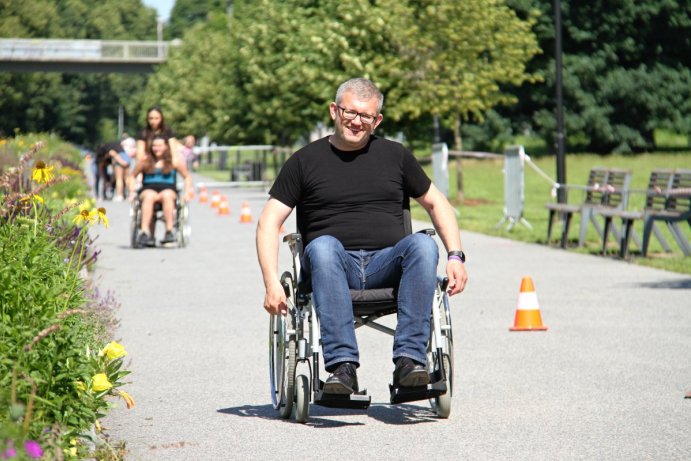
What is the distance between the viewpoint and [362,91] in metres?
6.93

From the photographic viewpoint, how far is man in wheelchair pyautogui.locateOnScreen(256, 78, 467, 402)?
6605mm

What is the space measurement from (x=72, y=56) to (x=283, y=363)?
278ft

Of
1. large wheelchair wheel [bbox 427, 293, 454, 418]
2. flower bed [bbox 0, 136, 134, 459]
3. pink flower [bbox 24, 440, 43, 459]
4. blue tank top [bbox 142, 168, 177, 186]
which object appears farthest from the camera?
blue tank top [bbox 142, 168, 177, 186]

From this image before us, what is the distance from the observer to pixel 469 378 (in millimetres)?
8289

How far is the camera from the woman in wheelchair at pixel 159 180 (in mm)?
18375

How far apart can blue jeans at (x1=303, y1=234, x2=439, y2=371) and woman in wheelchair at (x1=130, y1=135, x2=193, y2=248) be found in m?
11.7

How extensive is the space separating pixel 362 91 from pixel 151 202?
11.8 m

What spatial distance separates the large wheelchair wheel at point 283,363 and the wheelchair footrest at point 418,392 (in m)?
0.51

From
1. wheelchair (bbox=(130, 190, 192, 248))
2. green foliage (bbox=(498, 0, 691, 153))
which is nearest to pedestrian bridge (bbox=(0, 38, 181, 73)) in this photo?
green foliage (bbox=(498, 0, 691, 153))

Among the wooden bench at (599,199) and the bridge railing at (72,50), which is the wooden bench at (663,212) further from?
the bridge railing at (72,50)

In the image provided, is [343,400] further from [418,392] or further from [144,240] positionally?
[144,240]

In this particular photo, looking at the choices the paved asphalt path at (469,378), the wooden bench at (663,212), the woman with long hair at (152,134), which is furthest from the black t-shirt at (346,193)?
the woman with long hair at (152,134)

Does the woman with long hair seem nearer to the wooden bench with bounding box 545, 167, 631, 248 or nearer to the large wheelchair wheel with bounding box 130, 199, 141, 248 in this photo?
the large wheelchair wheel with bounding box 130, 199, 141, 248

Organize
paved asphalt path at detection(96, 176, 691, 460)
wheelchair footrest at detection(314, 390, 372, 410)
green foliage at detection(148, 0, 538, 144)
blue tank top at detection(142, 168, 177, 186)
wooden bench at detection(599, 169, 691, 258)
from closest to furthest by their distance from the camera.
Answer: paved asphalt path at detection(96, 176, 691, 460), wheelchair footrest at detection(314, 390, 372, 410), wooden bench at detection(599, 169, 691, 258), blue tank top at detection(142, 168, 177, 186), green foliage at detection(148, 0, 538, 144)
